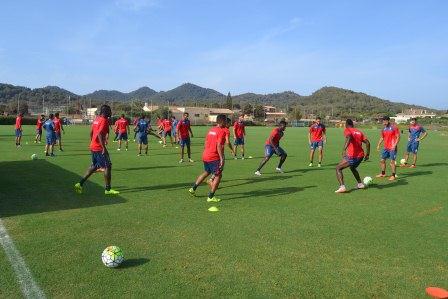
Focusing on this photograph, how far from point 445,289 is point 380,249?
4.75ft

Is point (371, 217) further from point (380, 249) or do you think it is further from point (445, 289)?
point (445, 289)

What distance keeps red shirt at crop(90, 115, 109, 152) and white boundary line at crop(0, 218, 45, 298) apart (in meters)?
3.47

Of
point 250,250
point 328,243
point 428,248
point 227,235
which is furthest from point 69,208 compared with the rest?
point 428,248

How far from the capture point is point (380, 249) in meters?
6.23

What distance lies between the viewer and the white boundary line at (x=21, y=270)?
4.49 m

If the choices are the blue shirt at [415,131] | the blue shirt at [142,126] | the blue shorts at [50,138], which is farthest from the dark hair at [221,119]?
the blue shorts at [50,138]

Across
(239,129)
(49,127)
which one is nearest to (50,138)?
(49,127)

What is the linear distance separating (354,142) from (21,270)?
8.45m

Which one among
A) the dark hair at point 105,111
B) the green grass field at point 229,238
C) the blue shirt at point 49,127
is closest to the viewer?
the green grass field at point 229,238

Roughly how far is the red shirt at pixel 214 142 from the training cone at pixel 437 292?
17.5ft

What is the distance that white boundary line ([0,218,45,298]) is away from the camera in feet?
14.7

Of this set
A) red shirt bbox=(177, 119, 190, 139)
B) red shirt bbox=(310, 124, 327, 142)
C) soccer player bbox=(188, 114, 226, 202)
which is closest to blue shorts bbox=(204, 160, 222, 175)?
soccer player bbox=(188, 114, 226, 202)

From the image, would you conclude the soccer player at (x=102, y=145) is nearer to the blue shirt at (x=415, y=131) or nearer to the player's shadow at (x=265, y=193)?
the player's shadow at (x=265, y=193)

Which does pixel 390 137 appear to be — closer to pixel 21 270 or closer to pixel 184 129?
pixel 184 129
